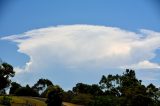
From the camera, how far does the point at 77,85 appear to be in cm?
14125

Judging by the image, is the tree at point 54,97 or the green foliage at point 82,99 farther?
the green foliage at point 82,99

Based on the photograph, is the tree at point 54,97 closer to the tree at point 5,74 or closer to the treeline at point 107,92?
the treeline at point 107,92

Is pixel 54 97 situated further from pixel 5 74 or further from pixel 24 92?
pixel 24 92

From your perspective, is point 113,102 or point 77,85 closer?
point 113,102

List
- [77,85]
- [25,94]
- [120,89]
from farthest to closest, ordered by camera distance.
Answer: [77,85]
[120,89]
[25,94]

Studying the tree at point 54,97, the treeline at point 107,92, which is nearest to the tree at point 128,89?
the treeline at point 107,92

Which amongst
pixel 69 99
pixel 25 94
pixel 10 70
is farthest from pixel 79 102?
pixel 10 70

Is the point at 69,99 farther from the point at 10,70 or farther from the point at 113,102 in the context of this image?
the point at 10,70

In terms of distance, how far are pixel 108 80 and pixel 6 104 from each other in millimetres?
60460

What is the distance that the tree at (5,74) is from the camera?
92.4 meters

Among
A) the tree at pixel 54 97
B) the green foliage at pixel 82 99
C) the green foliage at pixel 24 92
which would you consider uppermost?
the green foliage at pixel 24 92

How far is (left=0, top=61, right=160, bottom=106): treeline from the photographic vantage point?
94.8 metres

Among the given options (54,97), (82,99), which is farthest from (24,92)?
(54,97)

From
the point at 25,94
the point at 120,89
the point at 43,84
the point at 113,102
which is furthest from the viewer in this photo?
the point at 43,84
